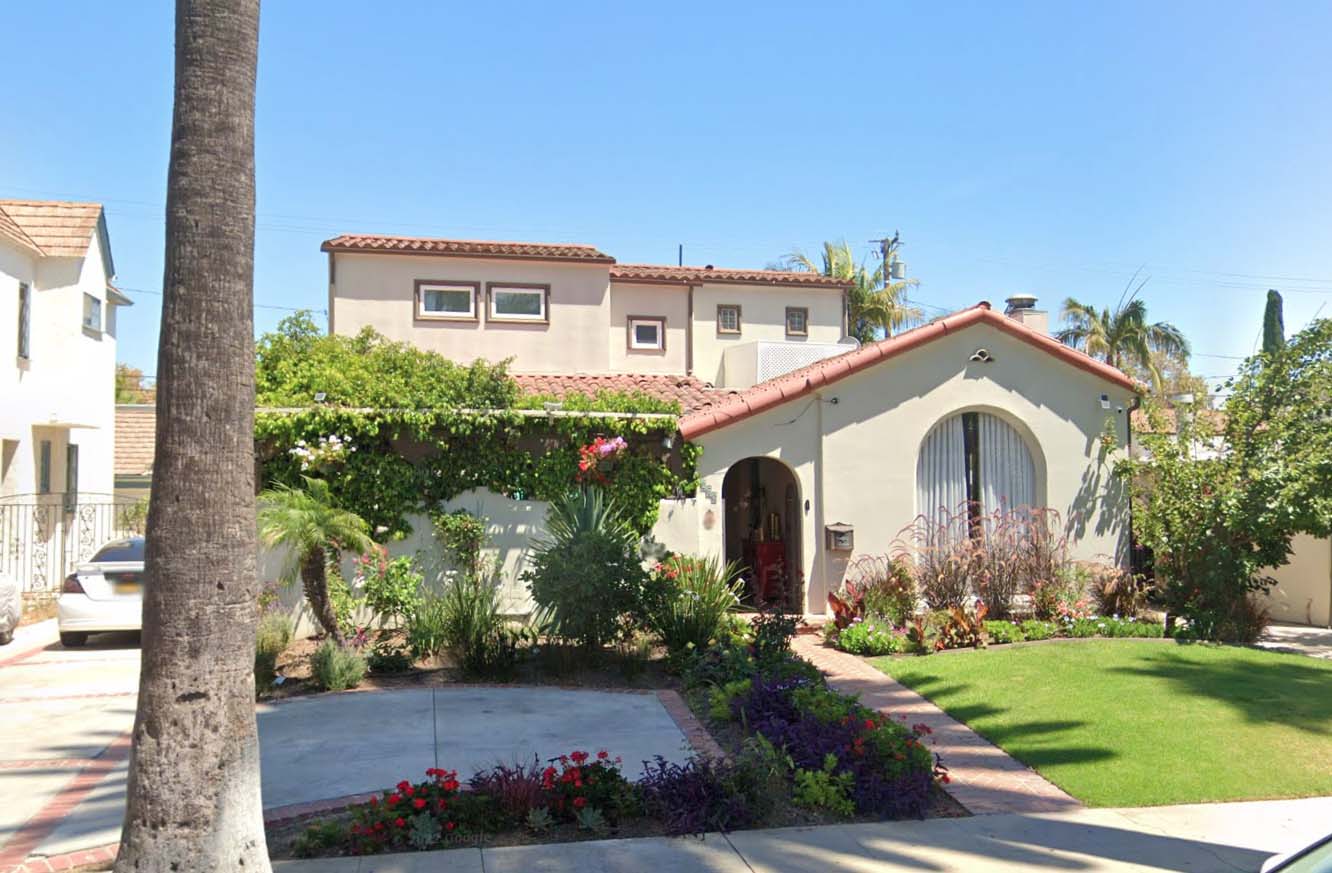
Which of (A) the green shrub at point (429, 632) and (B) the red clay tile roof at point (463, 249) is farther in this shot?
(B) the red clay tile roof at point (463, 249)

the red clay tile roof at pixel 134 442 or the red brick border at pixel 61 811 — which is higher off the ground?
the red clay tile roof at pixel 134 442

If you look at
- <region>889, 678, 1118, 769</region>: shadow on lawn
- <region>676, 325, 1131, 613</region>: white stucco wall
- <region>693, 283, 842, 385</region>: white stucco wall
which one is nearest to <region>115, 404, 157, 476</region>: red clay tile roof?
<region>693, 283, 842, 385</region>: white stucco wall

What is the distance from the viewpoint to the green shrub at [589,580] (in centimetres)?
1131

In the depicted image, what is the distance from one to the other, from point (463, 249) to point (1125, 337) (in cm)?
3114

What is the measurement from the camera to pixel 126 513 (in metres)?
21.6

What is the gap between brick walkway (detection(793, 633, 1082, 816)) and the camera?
24.3 feet

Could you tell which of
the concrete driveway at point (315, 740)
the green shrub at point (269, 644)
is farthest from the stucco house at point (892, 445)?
the concrete driveway at point (315, 740)

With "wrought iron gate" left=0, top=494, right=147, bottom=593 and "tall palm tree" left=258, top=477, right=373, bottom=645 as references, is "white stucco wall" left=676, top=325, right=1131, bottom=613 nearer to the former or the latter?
"tall palm tree" left=258, top=477, right=373, bottom=645

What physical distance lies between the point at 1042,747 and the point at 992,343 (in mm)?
8485

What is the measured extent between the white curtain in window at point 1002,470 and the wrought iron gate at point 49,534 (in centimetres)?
1625

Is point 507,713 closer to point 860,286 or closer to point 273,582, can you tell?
point 273,582

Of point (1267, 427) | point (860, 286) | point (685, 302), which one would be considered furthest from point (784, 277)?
point (1267, 427)

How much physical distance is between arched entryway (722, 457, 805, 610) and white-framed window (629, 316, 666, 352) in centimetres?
900

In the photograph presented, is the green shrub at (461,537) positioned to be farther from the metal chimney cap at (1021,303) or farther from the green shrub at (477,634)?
the metal chimney cap at (1021,303)
